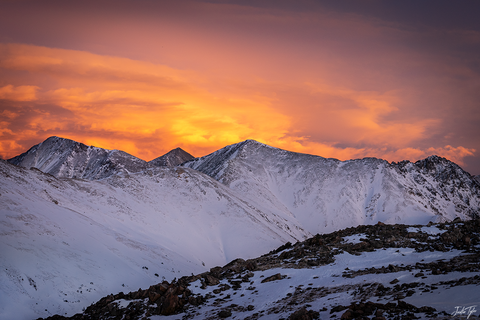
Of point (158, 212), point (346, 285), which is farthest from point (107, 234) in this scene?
point (346, 285)

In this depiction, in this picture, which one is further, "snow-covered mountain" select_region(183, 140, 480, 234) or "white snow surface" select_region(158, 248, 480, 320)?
"snow-covered mountain" select_region(183, 140, 480, 234)

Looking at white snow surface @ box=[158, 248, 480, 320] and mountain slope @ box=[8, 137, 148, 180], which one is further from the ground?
mountain slope @ box=[8, 137, 148, 180]

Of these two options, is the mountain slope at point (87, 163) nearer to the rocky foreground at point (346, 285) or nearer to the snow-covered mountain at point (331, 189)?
the snow-covered mountain at point (331, 189)

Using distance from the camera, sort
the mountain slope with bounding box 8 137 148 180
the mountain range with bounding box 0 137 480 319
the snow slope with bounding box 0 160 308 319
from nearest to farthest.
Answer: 1. the snow slope with bounding box 0 160 308 319
2. the mountain range with bounding box 0 137 480 319
3. the mountain slope with bounding box 8 137 148 180

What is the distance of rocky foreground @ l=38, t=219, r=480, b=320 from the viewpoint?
15180 millimetres

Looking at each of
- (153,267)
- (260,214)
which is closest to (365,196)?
(260,214)

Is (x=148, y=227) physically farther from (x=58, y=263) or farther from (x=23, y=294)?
(x=23, y=294)

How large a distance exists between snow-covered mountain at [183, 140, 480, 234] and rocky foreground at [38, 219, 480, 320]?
109742mm

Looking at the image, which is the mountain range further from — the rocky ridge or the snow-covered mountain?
the rocky ridge

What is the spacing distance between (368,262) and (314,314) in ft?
37.1

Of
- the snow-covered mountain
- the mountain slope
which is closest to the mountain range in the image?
the snow-covered mountain

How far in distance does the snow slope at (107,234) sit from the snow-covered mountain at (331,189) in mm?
47612

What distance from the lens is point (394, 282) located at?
18922 mm

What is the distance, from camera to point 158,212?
265ft
